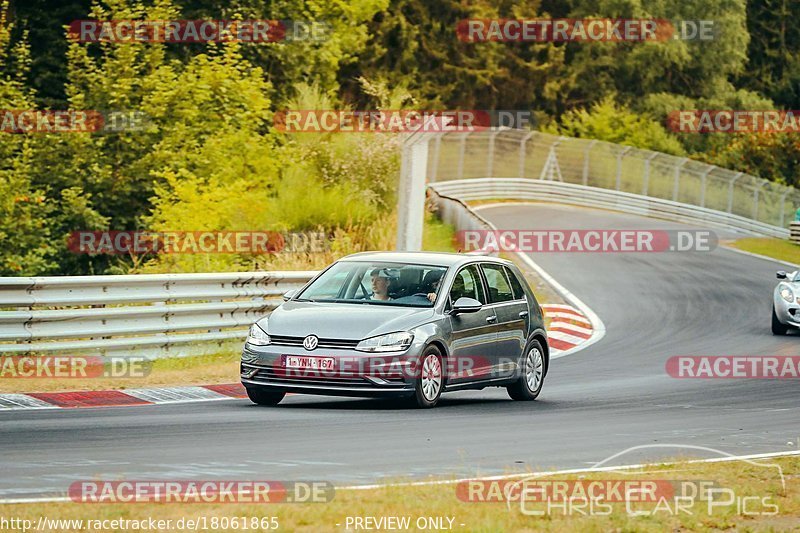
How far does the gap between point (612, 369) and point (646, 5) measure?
61.5 meters

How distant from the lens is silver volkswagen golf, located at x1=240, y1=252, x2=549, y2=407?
13.1 metres

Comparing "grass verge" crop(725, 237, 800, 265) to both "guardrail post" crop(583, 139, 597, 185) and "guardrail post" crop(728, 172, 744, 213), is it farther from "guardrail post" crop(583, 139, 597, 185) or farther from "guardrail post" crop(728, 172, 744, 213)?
"guardrail post" crop(583, 139, 597, 185)

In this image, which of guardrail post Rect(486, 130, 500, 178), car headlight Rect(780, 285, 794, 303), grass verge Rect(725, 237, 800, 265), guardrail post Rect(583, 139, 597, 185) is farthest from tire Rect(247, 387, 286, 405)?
guardrail post Rect(583, 139, 597, 185)

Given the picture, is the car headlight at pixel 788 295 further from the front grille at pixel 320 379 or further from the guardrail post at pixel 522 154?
the guardrail post at pixel 522 154

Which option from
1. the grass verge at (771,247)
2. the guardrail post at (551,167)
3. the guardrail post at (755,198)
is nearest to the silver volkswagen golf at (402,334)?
the grass verge at (771,247)

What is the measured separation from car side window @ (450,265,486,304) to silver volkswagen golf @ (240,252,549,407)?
0.01 metres

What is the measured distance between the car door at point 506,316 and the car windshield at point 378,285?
3.20 ft

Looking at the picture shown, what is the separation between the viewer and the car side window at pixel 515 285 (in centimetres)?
1553

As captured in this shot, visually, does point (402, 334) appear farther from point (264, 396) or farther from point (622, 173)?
point (622, 173)

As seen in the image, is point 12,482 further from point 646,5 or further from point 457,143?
point 646,5

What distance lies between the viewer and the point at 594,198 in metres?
57.1

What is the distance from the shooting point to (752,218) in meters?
54.2

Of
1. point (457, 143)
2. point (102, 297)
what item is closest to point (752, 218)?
point (457, 143)

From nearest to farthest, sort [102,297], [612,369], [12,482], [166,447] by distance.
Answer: [12,482]
[166,447]
[102,297]
[612,369]
